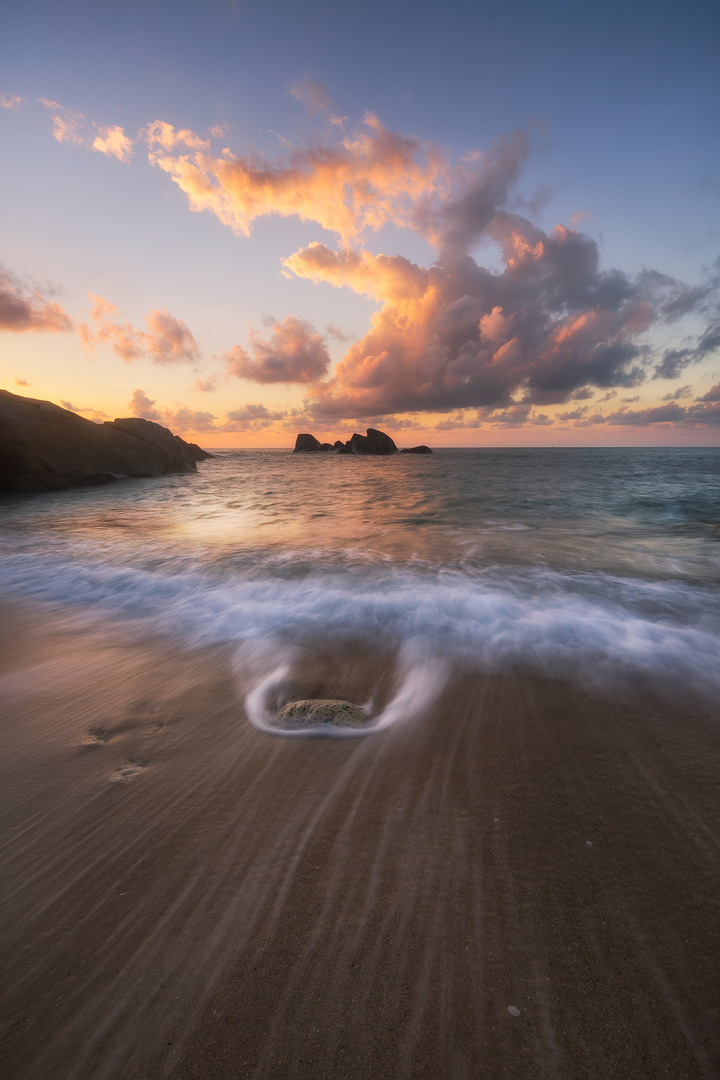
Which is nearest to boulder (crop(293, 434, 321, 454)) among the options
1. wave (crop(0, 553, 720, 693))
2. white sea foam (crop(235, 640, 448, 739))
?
wave (crop(0, 553, 720, 693))

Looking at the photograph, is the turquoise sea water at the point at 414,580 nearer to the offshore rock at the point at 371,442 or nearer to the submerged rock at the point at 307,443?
the offshore rock at the point at 371,442

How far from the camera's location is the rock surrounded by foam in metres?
2.69

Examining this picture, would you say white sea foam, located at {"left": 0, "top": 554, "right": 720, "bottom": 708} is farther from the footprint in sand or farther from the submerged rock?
the submerged rock

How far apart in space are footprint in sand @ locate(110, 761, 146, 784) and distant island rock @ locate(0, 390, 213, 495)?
682 inches

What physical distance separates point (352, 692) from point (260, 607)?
2.14 m

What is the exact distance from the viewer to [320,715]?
2717mm

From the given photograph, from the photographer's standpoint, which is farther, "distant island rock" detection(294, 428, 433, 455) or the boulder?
the boulder

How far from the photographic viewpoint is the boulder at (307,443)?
3713 inches

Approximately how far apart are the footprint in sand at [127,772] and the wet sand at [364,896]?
0.04ft

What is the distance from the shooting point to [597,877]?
1.67m

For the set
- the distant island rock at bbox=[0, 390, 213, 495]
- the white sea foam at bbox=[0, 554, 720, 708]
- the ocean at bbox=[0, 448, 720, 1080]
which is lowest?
the white sea foam at bbox=[0, 554, 720, 708]

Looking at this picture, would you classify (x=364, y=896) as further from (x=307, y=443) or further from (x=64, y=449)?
(x=307, y=443)

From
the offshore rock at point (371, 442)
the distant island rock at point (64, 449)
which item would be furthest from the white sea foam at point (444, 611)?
the offshore rock at point (371, 442)

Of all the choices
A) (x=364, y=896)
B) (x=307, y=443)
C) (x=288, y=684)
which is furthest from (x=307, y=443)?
(x=364, y=896)
